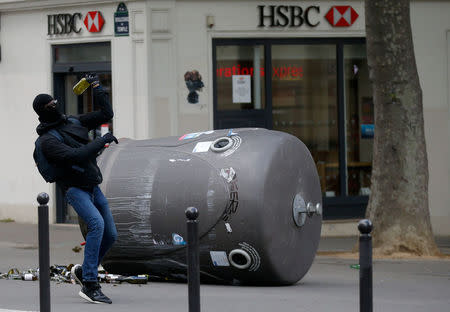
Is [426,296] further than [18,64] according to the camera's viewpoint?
No

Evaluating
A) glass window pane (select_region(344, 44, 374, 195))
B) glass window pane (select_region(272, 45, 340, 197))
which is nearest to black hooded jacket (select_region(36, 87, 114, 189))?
glass window pane (select_region(272, 45, 340, 197))

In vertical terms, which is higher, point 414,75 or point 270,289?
point 414,75

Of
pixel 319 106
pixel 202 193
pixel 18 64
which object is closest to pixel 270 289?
pixel 202 193

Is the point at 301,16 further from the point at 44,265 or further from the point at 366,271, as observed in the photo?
the point at 366,271

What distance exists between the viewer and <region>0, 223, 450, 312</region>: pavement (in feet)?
25.8

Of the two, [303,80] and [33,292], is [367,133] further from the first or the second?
[33,292]

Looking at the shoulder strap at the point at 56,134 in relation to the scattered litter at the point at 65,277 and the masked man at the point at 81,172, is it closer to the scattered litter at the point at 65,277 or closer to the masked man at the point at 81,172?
the masked man at the point at 81,172

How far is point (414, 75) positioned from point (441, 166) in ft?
14.6

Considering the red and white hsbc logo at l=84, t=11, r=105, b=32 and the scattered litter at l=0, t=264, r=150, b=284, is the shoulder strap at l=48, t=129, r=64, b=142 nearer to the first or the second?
the scattered litter at l=0, t=264, r=150, b=284

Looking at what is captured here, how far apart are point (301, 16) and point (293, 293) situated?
792 cm

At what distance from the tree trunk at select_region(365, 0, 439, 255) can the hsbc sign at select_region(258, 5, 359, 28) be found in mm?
3563

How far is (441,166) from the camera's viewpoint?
16.3 m

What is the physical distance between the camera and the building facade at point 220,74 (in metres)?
15.3

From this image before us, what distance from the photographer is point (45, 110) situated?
7.98 metres
